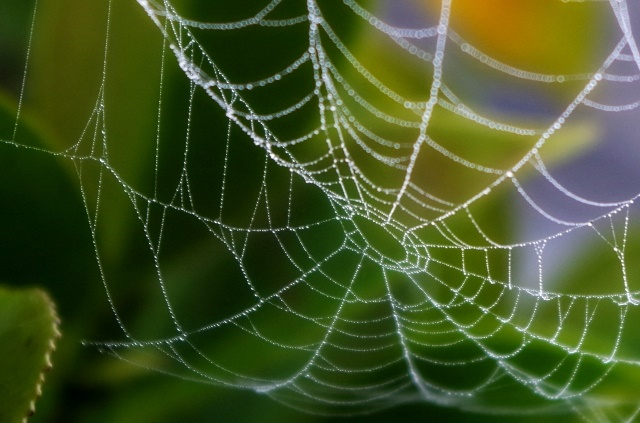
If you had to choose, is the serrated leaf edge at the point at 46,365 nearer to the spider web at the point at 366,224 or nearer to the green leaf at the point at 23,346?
the green leaf at the point at 23,346

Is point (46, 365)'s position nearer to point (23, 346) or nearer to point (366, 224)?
point (23, 346)

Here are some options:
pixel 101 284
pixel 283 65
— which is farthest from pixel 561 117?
pixel 101 284

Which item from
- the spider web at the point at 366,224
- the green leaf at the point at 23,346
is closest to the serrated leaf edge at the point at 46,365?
the green leaf at the point at 23,346

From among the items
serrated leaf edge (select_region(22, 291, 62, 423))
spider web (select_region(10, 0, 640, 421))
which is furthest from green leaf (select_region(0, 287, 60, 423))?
spider web (select_region(10, 0, 640, 421))

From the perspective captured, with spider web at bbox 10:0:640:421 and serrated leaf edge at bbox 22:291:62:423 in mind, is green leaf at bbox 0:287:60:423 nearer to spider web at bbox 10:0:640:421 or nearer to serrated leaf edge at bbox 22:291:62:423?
serrated leaf edge at bbox 22:291:62:423

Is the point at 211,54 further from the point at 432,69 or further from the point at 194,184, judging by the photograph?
the point at 432,69
